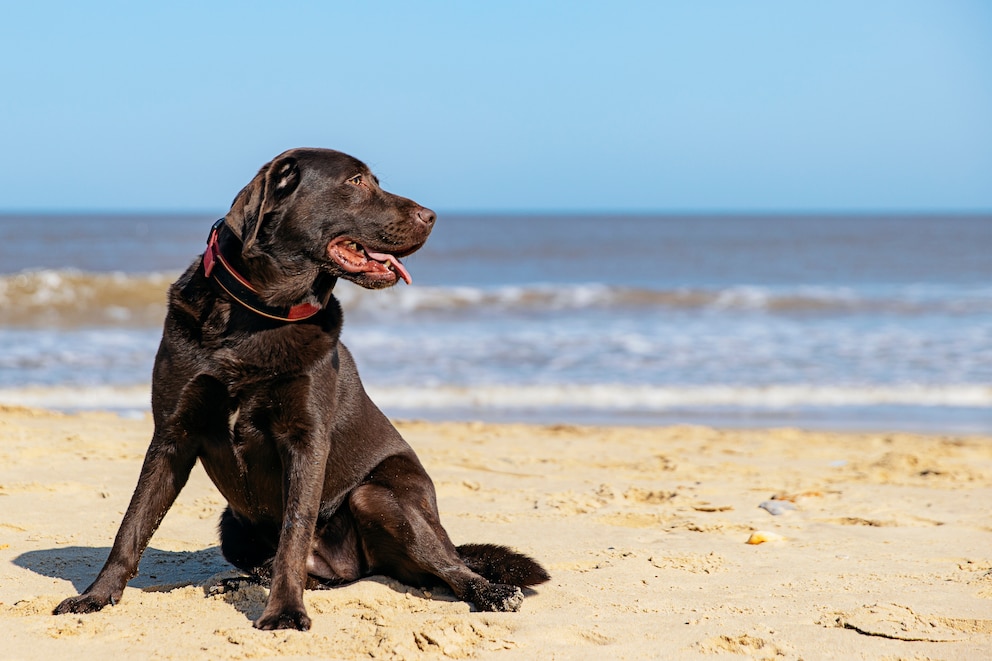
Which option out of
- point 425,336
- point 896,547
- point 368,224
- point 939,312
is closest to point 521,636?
point 368,224

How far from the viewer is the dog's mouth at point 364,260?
357 cm

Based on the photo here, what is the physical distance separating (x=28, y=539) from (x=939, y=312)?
54.3 ft

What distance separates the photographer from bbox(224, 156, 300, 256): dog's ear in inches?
133

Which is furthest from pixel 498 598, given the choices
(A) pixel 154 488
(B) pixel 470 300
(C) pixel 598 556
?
(B) pixel 470 300

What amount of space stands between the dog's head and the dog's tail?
112 cm

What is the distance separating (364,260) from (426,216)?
30cm

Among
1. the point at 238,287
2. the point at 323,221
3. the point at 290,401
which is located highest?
the point at 323,221

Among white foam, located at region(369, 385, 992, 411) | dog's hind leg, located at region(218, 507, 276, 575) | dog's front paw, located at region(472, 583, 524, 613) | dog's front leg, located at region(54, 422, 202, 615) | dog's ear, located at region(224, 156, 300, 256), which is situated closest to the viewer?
dog's ear, located at region(224, 156, 300, 256)

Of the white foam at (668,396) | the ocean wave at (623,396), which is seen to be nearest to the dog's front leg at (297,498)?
the ocean wave at (623,396)

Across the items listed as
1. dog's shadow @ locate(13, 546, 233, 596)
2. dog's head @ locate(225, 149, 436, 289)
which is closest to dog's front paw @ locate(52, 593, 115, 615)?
dog's shadow @ locate(13, 546, 233, 596)

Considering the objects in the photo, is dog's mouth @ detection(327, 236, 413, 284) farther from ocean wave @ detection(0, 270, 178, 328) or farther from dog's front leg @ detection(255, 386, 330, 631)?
ocean wave @ detection(0, 270, 178, 328)

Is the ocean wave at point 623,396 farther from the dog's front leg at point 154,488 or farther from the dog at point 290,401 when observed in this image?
the dog's front leg at point 154,488

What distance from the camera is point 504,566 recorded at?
3.81 meters

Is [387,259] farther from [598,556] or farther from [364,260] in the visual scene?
[598,556]
